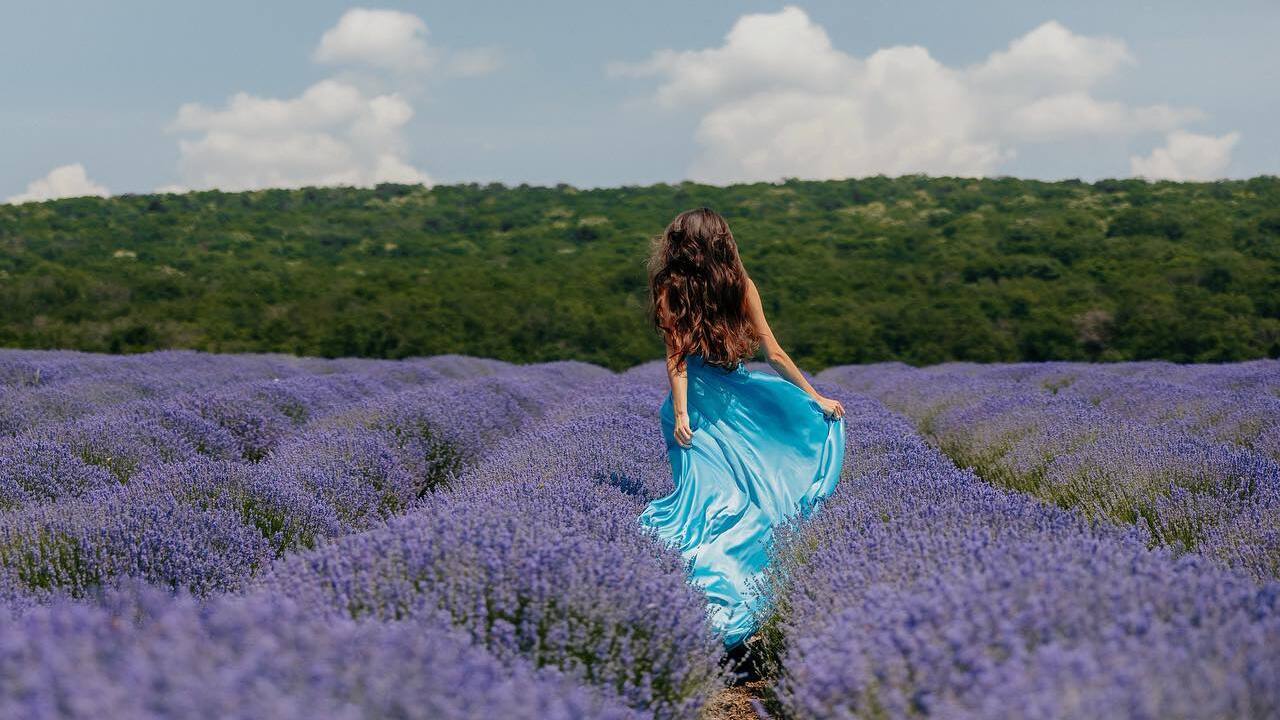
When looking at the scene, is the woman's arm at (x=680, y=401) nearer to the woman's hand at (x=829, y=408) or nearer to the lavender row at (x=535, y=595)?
the woman's hand at (x=829, y=408)

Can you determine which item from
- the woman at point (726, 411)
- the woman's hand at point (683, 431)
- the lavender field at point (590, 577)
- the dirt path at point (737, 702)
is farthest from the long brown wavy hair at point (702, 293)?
the dirt path at point (737, 702)

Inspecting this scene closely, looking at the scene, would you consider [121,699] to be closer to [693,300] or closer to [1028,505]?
[1028,505]

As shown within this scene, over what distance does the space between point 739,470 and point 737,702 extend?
101 centimetres

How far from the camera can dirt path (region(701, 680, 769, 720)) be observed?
281 cm

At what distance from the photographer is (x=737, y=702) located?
296cm

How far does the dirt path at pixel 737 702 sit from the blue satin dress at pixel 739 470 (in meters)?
0.28

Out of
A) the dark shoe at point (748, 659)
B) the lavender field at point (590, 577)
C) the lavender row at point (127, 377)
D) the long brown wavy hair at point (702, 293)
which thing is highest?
the long brown wavy hair at point (702, 293)

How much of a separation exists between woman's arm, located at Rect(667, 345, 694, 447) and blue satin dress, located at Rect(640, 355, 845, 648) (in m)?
0.07

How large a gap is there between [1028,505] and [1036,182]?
1356 inches

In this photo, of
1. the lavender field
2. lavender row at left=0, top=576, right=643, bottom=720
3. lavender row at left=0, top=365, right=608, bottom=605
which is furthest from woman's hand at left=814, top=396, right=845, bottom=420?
lavender row at left=0, top=576, right=643, bottom=720

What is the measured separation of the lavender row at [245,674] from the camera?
108cm

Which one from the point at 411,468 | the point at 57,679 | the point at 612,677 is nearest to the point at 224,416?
the point at 411,468

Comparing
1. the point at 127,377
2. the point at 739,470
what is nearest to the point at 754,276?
the point at 127,377

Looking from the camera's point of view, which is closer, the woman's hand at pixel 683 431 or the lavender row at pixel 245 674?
the lavender row at pixel 245 674
